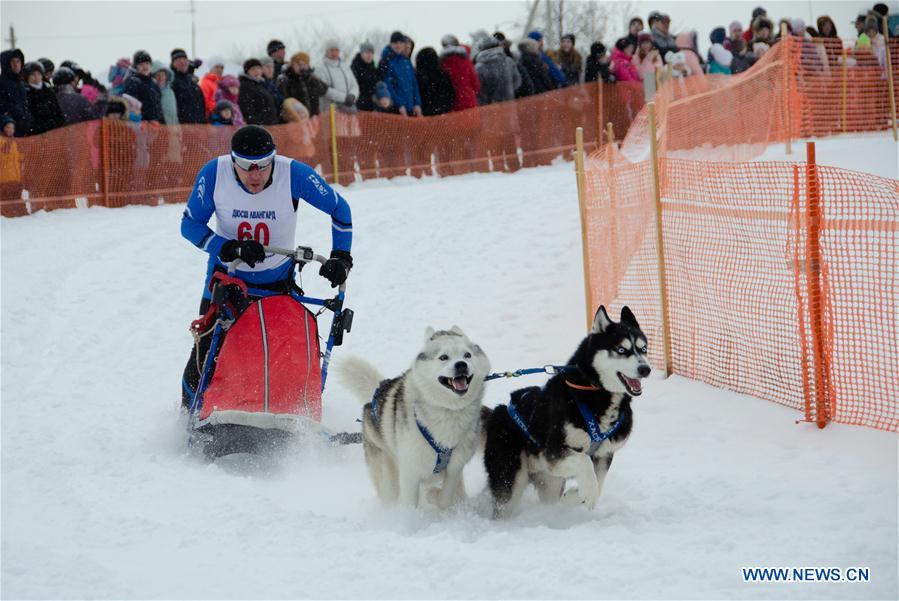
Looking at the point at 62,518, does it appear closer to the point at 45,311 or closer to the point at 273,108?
the point at 45,311

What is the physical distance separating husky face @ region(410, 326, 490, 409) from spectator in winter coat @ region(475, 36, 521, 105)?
407 inches

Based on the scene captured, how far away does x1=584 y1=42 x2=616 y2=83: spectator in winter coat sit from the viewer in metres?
15.2

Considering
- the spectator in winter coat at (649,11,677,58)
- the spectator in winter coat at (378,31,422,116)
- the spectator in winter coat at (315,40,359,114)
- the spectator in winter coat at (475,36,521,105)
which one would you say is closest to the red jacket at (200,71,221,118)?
the spectator in winter coat at (315,40,359,114)

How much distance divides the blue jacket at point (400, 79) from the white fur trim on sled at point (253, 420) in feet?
30.6

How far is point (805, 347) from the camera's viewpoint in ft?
17.0

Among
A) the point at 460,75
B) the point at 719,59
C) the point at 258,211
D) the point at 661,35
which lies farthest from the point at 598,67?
the point at 258,211

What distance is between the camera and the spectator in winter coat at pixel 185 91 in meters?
12.5

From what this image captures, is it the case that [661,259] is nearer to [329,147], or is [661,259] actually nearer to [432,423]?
[432,423]

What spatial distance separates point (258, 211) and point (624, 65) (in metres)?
11.2

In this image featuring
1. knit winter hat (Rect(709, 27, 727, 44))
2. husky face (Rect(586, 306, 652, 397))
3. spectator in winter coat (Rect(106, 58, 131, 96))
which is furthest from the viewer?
knit winter hat (Rect(709, 27, 727, 44))

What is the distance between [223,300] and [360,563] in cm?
206

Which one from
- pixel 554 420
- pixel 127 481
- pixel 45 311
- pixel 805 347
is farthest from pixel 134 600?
pixel 45 311

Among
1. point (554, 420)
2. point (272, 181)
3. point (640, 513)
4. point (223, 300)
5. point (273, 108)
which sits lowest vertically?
point (640, 513)

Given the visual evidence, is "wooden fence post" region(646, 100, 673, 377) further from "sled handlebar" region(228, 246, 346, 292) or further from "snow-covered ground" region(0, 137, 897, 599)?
"sled handlebar" region(228, 246, 346, 292)
